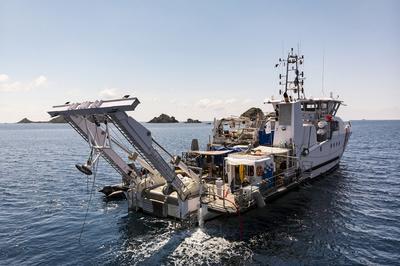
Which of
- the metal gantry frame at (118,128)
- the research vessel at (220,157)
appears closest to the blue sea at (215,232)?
the research vessel at (220,157)

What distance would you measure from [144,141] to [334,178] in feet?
88.1

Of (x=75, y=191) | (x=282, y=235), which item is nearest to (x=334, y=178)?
(x=282, y=235)

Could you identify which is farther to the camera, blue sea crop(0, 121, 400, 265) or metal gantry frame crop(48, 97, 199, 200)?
blue sea crop(0, 121, 400, 265)

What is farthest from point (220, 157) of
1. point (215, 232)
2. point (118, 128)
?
point (118, 128)

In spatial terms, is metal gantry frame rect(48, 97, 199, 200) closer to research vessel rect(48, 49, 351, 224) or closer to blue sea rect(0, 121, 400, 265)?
research vessel rect(48, 49, 351, 224)

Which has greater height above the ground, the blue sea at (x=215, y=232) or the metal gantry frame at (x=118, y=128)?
the metal gantry frame at (x=118, y=128)

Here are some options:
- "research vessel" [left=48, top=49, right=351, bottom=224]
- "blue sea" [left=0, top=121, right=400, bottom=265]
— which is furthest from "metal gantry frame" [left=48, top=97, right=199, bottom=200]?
"blue sea" [left=0, top=121, right=400, bottom=265]

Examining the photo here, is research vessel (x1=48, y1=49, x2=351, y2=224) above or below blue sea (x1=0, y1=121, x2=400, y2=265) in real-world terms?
above

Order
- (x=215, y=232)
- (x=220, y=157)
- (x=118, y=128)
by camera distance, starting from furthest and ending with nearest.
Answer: (x=220, y=157)
(x=215, y=232)
(x=118, y=128)

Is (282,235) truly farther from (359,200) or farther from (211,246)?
(359,200)

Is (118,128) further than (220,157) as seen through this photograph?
No

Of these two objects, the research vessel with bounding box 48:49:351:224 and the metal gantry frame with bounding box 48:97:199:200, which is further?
the research vessel with bounding box 48:49:351:224

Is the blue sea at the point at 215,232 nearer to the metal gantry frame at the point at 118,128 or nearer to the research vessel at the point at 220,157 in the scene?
the research vessel at the point at 220,157

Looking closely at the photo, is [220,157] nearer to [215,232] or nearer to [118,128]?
[215,232]
